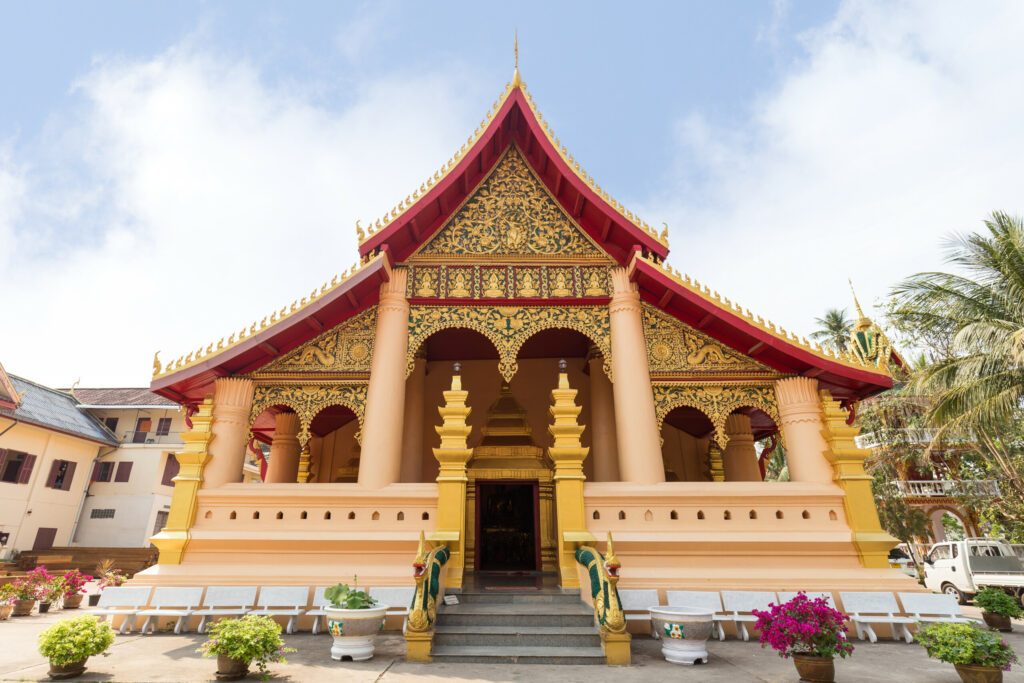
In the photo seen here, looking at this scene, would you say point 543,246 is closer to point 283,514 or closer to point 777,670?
point 283,514

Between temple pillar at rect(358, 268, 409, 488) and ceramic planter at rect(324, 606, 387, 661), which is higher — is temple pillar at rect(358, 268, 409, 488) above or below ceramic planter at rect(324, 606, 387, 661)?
above

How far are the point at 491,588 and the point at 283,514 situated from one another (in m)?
3.37

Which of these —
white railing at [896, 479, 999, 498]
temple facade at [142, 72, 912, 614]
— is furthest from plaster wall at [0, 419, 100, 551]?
white railing at [896, 479, 999, 498]

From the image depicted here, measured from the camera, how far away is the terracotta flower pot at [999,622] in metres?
8.50

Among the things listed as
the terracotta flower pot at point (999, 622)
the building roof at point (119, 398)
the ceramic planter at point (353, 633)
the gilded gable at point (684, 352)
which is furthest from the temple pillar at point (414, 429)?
the building roof at point (119, 398)

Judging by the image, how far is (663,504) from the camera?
8102mm

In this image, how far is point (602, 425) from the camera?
10.8 metres

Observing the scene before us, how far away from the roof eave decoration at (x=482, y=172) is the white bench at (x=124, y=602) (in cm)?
605

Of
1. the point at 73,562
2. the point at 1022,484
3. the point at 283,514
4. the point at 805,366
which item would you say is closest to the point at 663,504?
the point at 805,366

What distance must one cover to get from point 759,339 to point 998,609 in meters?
5.70

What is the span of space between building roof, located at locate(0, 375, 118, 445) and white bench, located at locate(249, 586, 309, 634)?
65.1 ft

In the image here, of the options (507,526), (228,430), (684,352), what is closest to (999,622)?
(684,352)

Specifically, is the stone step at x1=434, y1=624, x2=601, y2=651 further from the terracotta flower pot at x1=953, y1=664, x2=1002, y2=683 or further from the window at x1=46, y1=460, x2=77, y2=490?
the window at x1=46, y1=460, x2=77, y2=490

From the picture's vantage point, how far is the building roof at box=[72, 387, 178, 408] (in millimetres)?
27516
